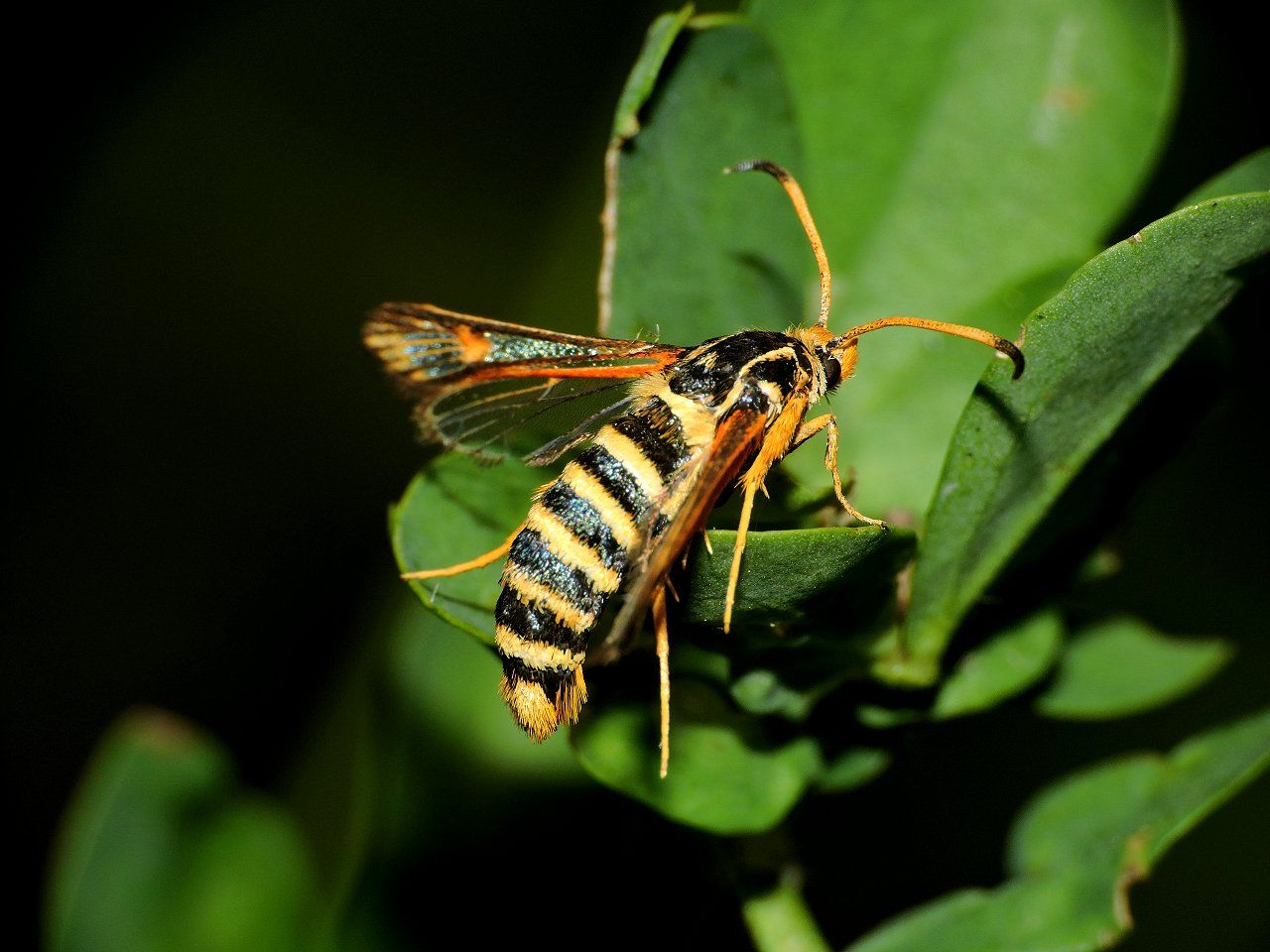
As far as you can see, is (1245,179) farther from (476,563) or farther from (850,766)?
(476,563)

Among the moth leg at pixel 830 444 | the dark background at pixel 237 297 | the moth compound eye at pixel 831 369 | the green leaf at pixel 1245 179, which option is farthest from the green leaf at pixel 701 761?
the dark background at pixel 237 297

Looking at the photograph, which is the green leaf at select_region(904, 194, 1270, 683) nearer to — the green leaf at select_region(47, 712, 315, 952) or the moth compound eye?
the moth compound eye

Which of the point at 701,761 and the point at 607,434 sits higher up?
the point at 607,434

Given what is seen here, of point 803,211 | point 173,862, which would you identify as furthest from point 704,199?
point 173,862

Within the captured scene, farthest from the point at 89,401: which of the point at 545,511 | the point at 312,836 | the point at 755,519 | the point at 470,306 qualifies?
the point at 755,519

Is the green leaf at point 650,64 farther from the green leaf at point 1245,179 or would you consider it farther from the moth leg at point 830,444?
the green leaf at point 1245,179

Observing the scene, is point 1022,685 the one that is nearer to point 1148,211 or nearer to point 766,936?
point 766,936

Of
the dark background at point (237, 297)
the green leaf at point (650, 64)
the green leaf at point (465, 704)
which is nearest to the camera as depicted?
the green leaf at point (650, 64)
